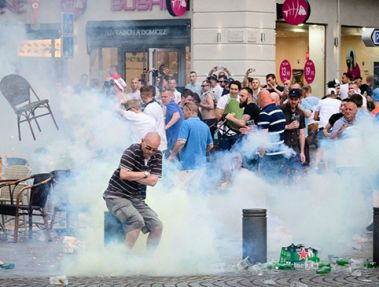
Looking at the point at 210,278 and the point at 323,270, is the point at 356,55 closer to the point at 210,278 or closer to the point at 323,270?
the point at 323,270

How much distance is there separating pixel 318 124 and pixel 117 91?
17.8 feet

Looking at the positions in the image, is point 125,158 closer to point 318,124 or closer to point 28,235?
point 28,235

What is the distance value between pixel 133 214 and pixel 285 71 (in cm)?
1672

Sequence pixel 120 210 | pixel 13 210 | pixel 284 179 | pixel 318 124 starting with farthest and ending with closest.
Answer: pixel 318 124 → pixel 284 179 → pixel 13 210 → pixel 120 210

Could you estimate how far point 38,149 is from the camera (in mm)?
17656

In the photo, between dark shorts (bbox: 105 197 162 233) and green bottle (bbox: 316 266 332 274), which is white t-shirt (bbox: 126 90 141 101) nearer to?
dark shorts (bbox: 105 197 162 233)

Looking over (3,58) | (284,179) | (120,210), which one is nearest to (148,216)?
(120,210)

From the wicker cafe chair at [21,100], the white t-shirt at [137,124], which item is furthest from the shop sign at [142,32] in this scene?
the white t-shirt at [137,124]

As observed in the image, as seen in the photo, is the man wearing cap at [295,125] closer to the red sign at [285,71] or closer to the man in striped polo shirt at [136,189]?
the man in striped polo shirt at [136,189]

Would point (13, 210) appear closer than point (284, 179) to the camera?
Yes

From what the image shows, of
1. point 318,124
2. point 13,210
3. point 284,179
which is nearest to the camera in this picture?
point 13,210

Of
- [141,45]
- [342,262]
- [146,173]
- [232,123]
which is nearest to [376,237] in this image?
[342,262]

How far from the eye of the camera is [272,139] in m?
17.1

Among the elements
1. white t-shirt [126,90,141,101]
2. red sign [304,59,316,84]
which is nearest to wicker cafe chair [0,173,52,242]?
white t-shirt [126,90,141,101]
